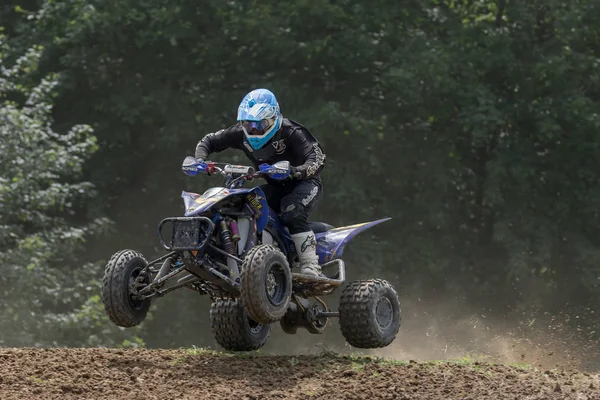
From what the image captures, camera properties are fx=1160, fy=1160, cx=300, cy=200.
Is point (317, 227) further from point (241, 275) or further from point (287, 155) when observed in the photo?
point (241, 275)

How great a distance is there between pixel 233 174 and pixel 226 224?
72 cm

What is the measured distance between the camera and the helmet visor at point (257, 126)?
1167cm

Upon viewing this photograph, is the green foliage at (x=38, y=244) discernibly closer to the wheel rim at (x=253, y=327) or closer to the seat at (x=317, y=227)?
the wheel rim at (x=253, y=327)

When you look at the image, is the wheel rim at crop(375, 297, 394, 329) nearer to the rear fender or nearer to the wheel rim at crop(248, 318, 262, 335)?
the rear fender

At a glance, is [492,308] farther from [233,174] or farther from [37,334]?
[233,174]

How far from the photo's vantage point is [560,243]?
27094 mm

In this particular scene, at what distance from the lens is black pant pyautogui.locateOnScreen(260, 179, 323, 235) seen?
1184cm

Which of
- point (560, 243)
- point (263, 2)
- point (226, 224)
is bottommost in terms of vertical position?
point (226, 224)

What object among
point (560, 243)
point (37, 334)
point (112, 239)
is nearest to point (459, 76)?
Answer: point (560, 243)

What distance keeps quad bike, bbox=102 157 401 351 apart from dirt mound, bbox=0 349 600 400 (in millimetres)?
535

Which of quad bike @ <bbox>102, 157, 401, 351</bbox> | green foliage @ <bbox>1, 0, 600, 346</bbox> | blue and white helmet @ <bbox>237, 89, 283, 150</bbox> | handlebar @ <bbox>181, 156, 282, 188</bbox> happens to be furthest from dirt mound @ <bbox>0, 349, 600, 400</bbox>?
green foliage @ <bbox>1, 0, 600, 346</bbox>

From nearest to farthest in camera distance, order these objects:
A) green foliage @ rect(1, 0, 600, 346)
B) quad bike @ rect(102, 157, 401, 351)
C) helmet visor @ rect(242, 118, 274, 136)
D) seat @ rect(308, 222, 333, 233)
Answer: quad bike @ rect(102, 157, 401, 351) < helmet visor @ rect(242, 118, 274, 136) < seat @ rect(308, 222, 333, 233) < green foliage @ rect(1, 0, 600, 346)

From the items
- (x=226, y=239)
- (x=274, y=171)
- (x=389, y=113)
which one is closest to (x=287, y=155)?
(x=274, y=171)

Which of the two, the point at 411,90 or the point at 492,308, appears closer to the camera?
the point at 492,308
